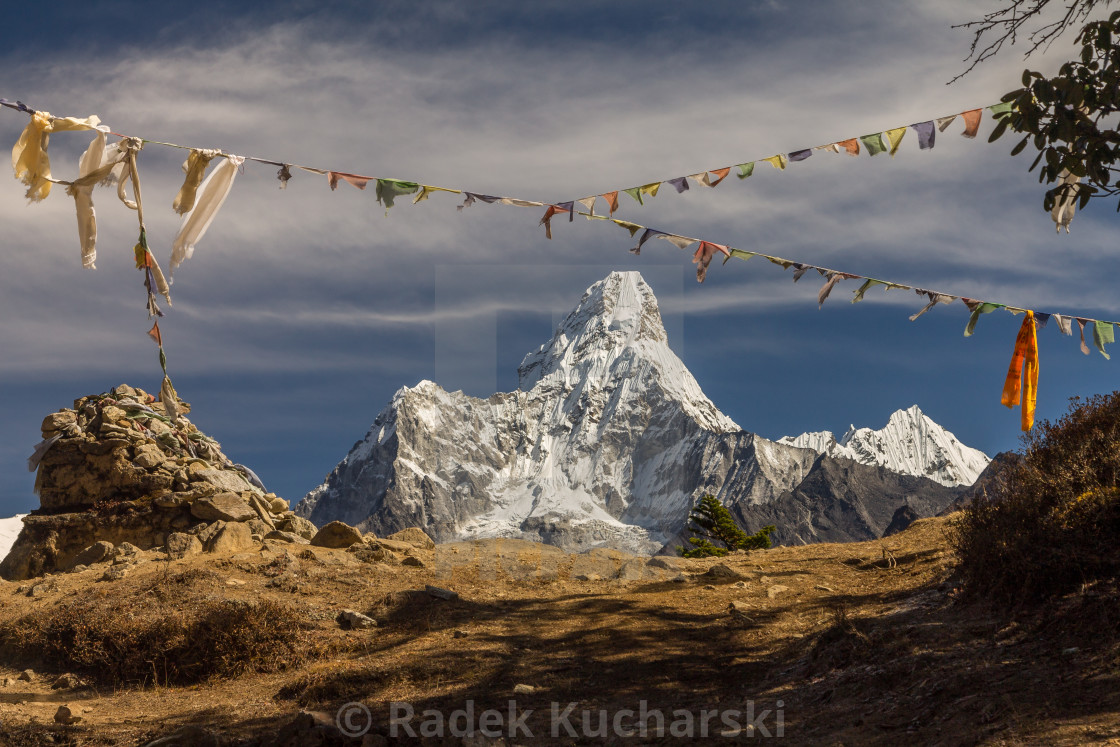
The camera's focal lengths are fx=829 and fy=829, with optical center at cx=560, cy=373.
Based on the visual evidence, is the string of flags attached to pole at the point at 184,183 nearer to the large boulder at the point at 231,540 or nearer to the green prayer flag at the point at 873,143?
the green prayer flag at the point at 873,143

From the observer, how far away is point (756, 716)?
7141 mm

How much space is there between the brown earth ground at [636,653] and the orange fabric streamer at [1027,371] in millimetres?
2329

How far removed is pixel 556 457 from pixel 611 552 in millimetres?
159169

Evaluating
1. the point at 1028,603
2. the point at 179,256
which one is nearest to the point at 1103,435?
the point at 1028,603

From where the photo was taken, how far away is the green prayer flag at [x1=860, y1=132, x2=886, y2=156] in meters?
10.7

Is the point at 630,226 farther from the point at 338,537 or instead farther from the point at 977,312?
the point at 338,537

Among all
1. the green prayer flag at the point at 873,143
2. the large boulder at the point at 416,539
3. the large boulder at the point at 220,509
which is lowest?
the large boulder at the point at 416,539

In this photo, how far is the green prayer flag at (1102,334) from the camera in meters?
11.6

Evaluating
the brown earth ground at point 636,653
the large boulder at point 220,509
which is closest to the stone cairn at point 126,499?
the large boulder at point 220,509

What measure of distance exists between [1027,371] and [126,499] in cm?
1519

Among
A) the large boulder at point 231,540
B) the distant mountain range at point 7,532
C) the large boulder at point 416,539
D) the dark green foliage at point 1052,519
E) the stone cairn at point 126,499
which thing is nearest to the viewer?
the dark green foliage at point 1052,519

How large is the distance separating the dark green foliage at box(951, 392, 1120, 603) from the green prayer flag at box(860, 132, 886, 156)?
409cm

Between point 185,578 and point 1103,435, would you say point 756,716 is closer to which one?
point 1103,435

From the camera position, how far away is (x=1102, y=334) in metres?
11.6
